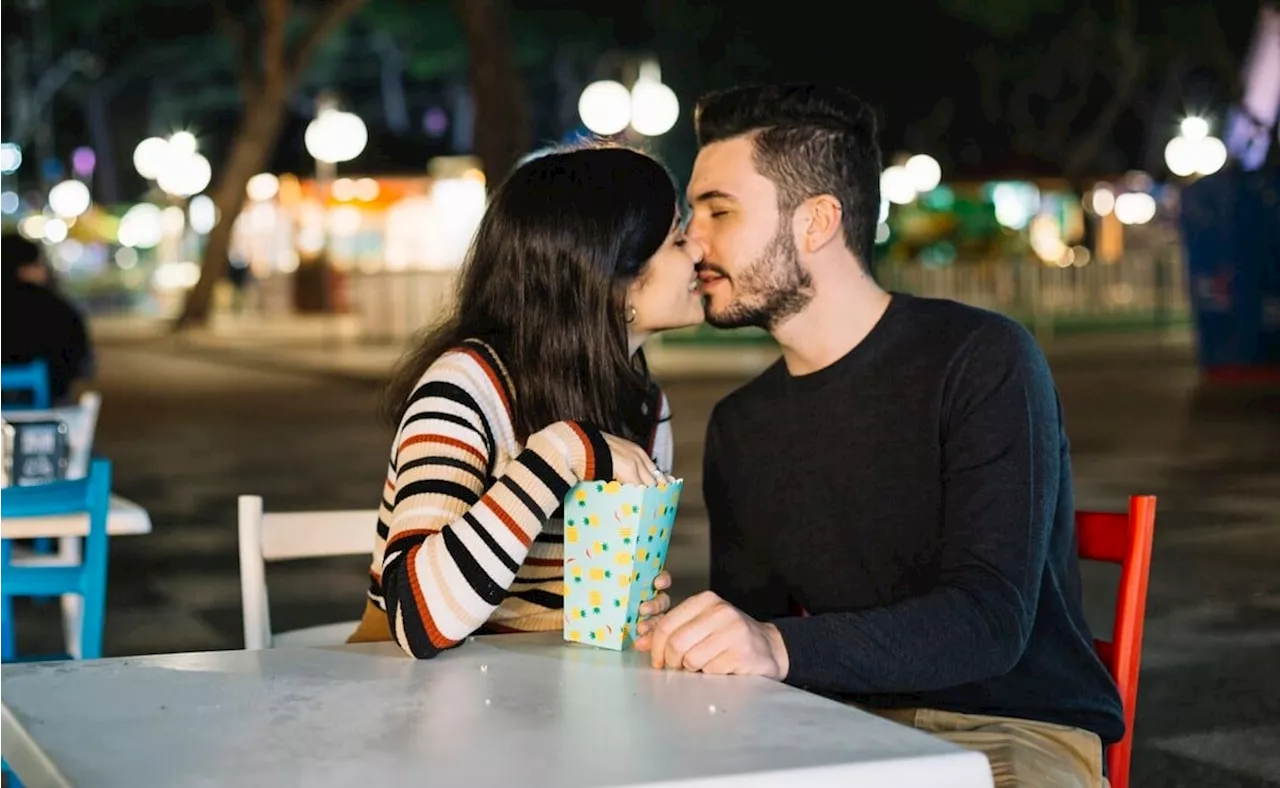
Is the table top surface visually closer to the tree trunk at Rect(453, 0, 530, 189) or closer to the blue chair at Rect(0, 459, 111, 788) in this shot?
the blue chair at Rect(0, 459, 111, 788)

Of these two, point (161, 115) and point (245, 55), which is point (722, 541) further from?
point (161, 115)

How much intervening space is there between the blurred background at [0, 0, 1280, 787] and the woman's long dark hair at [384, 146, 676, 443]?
0.47 meters

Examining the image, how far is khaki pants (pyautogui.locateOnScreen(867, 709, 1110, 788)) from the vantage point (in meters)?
2.98

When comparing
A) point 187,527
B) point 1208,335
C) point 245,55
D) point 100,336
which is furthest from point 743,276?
point 100,336

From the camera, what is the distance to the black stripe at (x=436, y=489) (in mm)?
3023

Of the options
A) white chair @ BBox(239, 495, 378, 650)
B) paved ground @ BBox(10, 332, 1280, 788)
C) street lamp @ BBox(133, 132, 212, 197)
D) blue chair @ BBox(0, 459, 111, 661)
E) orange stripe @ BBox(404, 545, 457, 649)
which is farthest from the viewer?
street lamp @ BBox(133, 132, 212, 197)

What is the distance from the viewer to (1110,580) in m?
8.91

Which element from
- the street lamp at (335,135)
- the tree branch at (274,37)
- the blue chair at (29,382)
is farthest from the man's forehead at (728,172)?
the tree branch at (274,37)

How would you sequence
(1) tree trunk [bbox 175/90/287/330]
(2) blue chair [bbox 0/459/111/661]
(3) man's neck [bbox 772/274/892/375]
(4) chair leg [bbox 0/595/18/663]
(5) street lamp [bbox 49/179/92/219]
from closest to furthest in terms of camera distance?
1. (3) man's neck [bbox 772/274/892/375]
2. (2) blue chair [bbox 0/459/111/661]
3. (4) chair leg [bbox 0/595/18/663]
4. (1) tree trunk [bbox 175/90/287/330]
5. (5) street lamp [bbox 49/179/92/219]

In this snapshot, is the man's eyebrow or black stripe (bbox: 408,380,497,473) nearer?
black stripe (bbox: 408,380,497,473)

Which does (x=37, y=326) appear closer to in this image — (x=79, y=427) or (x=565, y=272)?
(x=79, y=427)

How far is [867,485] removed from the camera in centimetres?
331

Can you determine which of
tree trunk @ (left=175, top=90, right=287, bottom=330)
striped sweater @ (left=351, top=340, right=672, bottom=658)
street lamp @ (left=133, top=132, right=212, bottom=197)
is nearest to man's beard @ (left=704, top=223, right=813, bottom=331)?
striped sweater @ (left=351, top=340, right=672, bottom=658)

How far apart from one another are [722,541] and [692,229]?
57 centimetres
